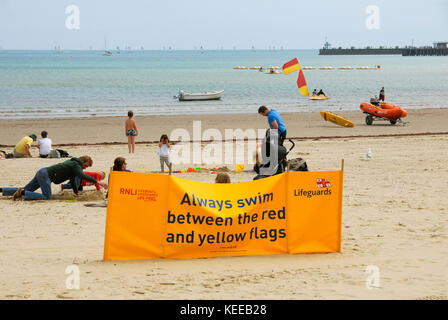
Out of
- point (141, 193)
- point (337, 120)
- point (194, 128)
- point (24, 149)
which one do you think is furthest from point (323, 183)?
point (194, 128)

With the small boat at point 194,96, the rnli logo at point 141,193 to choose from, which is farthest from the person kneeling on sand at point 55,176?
the small boat at point 194,96

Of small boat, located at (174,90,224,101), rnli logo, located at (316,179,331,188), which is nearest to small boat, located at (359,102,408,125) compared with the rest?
rnli logo, located at (316,179,331,188)

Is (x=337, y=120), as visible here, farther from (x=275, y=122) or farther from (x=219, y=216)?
(x=219, y=216)

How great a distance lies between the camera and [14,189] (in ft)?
42.1

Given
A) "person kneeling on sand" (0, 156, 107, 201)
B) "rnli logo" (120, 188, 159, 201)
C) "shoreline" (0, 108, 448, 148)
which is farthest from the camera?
"shoreline" (0, 108, 448, 148)

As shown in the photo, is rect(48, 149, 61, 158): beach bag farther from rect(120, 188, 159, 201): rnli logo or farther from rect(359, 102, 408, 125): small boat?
rect(359, 102, 408, 125): small boat

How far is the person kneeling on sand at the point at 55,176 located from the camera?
12172 mm

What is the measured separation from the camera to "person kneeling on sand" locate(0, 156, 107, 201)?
1217 centimetres

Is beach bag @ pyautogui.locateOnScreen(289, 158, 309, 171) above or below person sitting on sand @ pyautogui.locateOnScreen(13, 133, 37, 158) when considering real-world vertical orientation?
above

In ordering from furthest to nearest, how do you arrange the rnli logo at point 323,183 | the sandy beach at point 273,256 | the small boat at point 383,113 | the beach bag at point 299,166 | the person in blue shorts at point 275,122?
the small boat at point 383,113
the beach bag at point 299,166
the person in blue shorts at point 275,122
the rnli logo at point 323,183
the sandy beach at point 273,256

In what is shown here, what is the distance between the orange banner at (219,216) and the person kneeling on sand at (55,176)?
4418 mm

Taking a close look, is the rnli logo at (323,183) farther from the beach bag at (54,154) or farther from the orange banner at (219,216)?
the beach bag at (54,154)

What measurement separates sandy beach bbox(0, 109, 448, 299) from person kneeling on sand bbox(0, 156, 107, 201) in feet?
0.82
